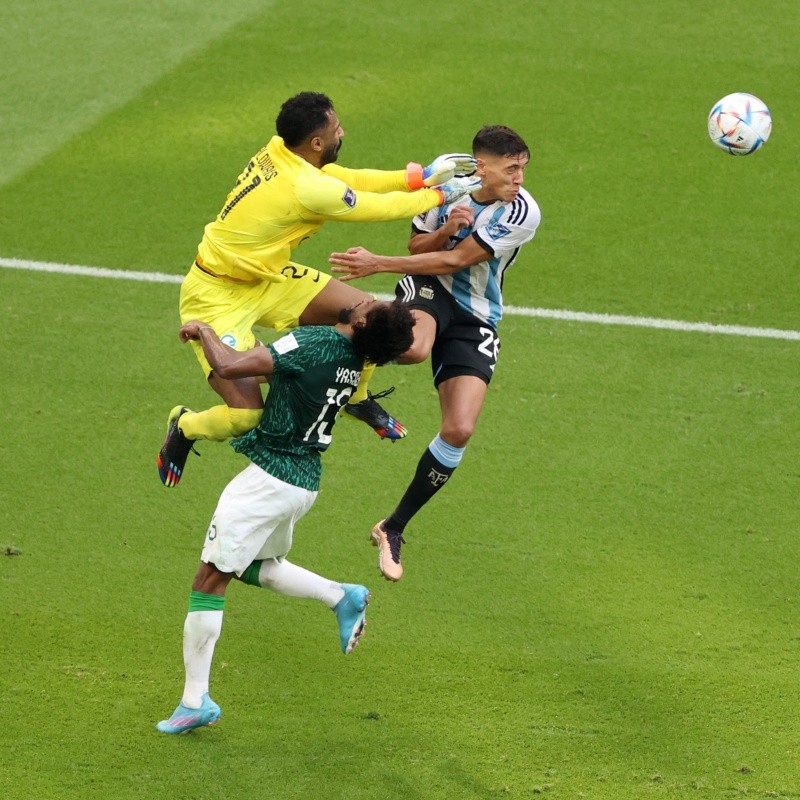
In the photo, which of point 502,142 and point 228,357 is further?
point 502,142

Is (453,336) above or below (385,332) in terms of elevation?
below

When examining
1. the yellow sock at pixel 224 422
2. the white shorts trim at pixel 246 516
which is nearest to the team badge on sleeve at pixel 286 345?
the white shorts trim at pixel 246 516

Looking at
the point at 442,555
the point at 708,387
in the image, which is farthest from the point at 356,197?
the point at 708,387

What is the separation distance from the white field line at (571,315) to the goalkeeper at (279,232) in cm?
336

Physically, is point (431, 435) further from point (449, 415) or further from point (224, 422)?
point (224, 422)

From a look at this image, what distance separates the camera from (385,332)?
21.8 ft

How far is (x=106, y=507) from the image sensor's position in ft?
29.5

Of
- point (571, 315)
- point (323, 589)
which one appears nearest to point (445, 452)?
point (323, 589)

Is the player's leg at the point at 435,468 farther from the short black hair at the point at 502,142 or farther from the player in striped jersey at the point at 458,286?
the short black hair at the point at 502,142

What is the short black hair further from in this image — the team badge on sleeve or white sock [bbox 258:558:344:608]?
white sock [bbox 258:558:344:608]

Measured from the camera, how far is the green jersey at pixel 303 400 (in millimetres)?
6734

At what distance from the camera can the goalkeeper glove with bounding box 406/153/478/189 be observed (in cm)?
792

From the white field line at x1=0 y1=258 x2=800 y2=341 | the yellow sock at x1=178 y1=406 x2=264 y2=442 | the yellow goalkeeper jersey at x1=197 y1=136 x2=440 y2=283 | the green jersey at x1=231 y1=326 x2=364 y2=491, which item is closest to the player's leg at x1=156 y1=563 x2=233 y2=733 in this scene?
the green jersey at x1=231 y1=326 x2=364 y2=491

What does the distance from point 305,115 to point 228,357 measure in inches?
61.9
